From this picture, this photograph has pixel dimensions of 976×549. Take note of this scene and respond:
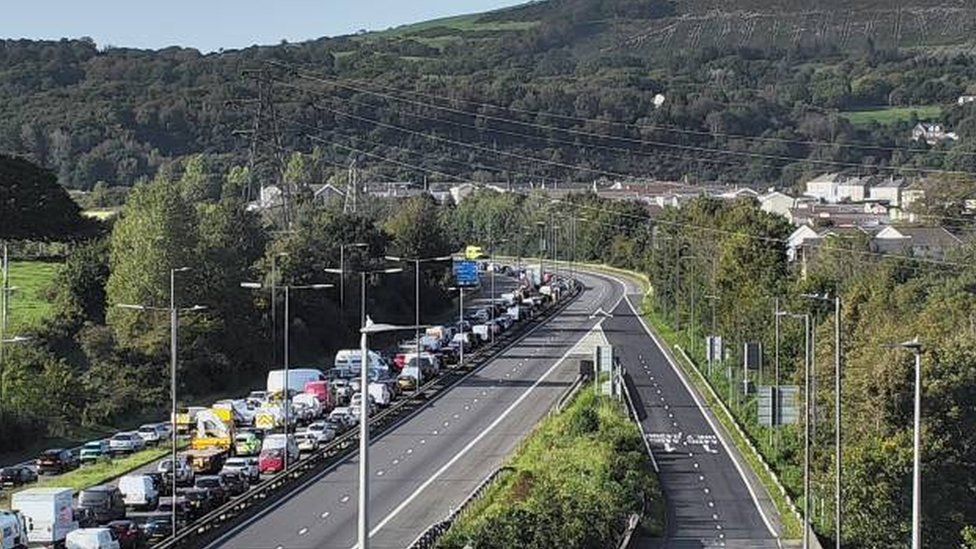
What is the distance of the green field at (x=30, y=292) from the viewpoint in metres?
87.9

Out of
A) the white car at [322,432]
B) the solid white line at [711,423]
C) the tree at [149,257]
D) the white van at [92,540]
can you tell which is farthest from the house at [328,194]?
the white van at [92,540]

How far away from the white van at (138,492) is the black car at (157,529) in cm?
391

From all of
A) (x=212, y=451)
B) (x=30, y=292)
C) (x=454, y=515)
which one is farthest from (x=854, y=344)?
(x=30, y=292)

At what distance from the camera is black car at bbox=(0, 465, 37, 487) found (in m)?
57.3

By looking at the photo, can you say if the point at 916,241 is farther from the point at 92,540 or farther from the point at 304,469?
the point at 92,540

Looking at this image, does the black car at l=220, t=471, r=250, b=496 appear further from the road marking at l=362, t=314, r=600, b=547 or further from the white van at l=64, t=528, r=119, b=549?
the white van at l=64, t=528, r=119, b=549

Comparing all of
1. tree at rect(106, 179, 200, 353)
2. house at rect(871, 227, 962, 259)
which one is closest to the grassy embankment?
tree at rect(106, 179, 200, 353)

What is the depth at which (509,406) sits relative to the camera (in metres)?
79.3

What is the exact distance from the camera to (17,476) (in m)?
57.8

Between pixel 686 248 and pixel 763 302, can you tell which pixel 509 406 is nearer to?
pixel 763 302

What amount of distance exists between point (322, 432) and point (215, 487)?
46.0 ft

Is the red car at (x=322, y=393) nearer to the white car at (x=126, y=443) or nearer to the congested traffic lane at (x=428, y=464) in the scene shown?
the congested traffic lane at (x=428, y=464)

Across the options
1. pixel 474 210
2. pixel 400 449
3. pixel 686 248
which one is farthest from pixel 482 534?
pixel 474 210

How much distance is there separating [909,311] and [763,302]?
7716mm
